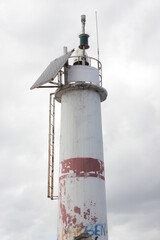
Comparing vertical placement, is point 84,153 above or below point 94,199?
above

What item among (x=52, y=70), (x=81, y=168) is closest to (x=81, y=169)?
(x=81, y=168)

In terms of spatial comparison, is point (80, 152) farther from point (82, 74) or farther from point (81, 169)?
point (82, 74)

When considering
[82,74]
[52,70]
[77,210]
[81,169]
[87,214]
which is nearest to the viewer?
[87,214]

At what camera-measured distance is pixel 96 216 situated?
24453mm

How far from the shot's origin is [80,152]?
25469 mm

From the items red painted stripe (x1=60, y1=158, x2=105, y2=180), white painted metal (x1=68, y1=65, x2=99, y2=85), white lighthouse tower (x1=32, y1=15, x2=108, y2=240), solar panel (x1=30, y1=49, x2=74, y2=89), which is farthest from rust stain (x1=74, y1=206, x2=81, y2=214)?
white painted metal (x1=68, y1=65, x2=99, y2=85)

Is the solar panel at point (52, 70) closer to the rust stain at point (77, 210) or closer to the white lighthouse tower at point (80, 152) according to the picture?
the white lighthouse tower at point (80, 152)

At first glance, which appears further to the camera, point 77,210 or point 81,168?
point 81,168

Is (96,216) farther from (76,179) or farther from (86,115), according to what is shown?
(86,115)

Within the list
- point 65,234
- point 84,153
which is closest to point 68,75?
point 84,153

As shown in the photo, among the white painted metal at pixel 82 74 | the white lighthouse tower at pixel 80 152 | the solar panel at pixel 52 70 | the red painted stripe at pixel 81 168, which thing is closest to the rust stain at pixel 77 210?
the white lighthouse tower at pixel 80 152

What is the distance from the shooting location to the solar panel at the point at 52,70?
86.5ft

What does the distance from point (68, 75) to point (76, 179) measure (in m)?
7.13

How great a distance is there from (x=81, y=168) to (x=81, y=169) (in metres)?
0.06
